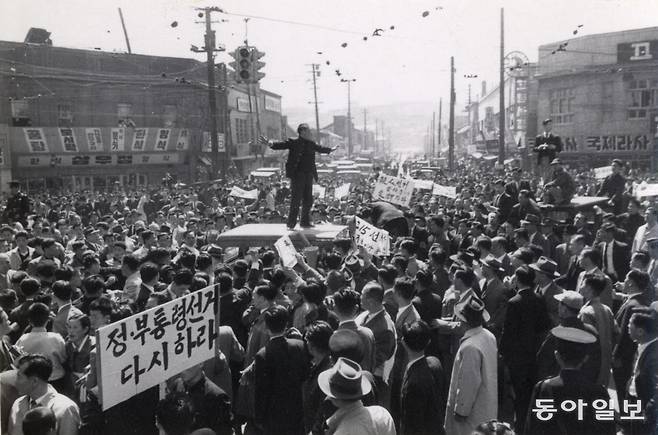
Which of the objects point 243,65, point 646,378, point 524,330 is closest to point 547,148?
point 243,65

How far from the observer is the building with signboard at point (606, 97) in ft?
112

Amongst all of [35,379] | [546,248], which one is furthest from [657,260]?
[35,379]

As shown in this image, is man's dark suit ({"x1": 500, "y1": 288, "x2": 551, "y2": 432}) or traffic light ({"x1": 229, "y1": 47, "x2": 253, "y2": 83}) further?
traffic light ({"x1": 229, "y1": 47, "x2": 253, "y2": 83})

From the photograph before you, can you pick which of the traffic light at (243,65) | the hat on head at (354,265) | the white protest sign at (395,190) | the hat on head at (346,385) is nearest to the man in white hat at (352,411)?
the hat on head at (346,385)

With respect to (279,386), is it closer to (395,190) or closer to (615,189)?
(395,190)

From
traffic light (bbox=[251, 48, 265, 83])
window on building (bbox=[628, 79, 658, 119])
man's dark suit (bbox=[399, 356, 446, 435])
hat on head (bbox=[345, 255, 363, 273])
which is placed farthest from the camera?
window on building (bbox=[628, 79, 658, 119])

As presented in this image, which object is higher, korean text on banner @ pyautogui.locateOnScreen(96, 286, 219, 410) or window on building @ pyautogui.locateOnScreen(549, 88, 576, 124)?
window on building @ pyautogui.locateOnScreen(549, 88, 576, 124)

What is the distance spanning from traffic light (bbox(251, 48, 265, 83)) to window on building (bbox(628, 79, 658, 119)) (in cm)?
2686

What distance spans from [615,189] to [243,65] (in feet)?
31.7

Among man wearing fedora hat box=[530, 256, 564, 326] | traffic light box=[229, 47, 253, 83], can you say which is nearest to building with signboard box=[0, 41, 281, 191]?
traffic light box=[229, 47, 253, 83]

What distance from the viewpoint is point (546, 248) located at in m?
10.1

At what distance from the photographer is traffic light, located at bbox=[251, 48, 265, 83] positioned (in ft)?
52.0

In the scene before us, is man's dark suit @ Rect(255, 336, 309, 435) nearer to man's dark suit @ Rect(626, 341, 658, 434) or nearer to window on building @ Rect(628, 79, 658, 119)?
man's dark suit @ Rect(626, 341, 658, 434)

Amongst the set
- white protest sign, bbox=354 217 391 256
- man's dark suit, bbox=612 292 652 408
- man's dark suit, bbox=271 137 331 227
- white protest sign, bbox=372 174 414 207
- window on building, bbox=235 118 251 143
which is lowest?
man's dark suit, bbox=612 292 652 408
